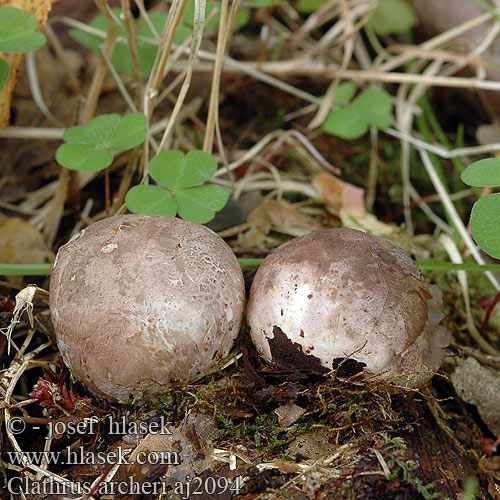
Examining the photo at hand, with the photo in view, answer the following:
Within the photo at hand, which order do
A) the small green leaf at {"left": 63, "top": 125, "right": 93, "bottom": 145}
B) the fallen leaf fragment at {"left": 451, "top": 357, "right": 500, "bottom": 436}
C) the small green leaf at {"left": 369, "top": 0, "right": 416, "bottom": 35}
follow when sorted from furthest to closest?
the small green leaf at {"left": 369, "top": 0, "right": 416, "bottom": 35} < the small green leaf at {"left": 63, "top": 125, "right": 93, "bottom": 145} < the fallen leaf fragment at {"left": 451, "top": 357, "right": 500, "bottom": 436}

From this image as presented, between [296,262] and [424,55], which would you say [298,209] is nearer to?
[296,262]

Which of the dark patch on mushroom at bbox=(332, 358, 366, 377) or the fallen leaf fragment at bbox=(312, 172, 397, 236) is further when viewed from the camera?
the fallen leaf fragment at bbox=(312, 172, 397, 236)

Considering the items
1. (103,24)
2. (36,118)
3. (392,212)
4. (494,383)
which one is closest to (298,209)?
(392,212)

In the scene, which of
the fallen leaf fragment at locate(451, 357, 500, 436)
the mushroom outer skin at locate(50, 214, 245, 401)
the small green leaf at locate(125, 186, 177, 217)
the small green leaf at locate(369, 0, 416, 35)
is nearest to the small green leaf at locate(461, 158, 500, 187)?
the fallen leaf fragment at locate(451, 357, 500, 436)

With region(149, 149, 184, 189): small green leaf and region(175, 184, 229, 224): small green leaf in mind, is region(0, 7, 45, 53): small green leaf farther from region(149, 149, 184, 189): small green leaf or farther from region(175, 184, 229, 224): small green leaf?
region(175, 184, 229, 224): small green leaf

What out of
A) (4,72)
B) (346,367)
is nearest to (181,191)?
(4,72)

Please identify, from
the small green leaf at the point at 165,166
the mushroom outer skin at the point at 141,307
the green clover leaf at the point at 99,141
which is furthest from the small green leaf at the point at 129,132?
the mushroom outer skin at the point at 141,307

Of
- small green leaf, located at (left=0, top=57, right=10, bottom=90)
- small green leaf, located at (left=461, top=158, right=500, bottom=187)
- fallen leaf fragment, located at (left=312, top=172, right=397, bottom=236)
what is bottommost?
fallen leaf fragment, located at (left=312, top=172, right=397, bottom=236)

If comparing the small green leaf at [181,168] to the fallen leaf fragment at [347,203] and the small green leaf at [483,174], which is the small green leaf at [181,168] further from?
the small green leaf at [483,174]
